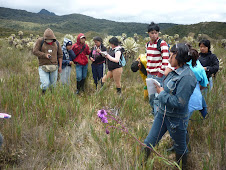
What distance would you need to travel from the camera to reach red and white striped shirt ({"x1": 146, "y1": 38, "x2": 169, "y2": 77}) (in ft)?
9.67

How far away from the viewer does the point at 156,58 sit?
3102 mm

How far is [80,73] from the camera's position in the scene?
4793 millimetres

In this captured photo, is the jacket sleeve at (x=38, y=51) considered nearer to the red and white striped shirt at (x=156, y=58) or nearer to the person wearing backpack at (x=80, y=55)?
the person wearing backpack at (x=80, y=55)

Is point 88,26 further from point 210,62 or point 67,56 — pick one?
point 210,62

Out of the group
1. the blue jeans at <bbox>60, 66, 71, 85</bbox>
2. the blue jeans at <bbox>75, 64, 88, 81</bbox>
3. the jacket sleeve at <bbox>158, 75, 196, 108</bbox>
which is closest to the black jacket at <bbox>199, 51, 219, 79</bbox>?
the jacket sleeve at <bbox>158, 75, 196, 108</bbox>

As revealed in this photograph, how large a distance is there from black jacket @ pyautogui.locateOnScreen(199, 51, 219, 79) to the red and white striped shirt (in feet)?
3.24

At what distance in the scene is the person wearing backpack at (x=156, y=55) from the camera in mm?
2941

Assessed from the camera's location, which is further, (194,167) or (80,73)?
(80,73)

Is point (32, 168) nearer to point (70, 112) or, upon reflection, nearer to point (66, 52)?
point (70, 112)

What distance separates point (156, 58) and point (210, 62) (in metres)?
1.15

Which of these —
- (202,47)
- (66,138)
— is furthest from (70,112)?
(202,47)

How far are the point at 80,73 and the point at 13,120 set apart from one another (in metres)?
2.68

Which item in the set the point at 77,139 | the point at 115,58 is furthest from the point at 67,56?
the point at 77,139

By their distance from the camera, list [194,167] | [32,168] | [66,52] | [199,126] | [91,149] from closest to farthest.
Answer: [32,168] → [194,167] → [91,149] → [199,126] → [66,52]
